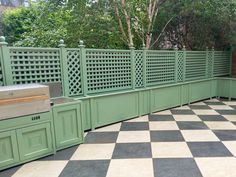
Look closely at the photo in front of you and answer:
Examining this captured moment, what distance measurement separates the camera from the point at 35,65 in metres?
3.37

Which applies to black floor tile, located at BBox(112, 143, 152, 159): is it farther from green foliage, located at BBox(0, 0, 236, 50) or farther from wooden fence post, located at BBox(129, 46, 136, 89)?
green foliage, located at BBox(0, 0, 236, 50)

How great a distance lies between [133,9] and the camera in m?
6.48

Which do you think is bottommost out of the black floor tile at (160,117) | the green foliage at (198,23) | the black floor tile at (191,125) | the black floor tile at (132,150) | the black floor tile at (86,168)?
the black floor tile at (86,168)

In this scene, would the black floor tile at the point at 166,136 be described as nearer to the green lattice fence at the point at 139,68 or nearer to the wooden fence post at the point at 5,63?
the green lattice fence at the point at 139,68

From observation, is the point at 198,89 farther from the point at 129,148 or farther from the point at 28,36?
the point at 28,36

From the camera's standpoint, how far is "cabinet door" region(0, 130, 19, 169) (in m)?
2.66

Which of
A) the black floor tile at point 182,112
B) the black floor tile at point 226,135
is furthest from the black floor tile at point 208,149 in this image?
the black floor tile at point 182,112

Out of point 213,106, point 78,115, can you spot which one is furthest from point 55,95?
point 213,106

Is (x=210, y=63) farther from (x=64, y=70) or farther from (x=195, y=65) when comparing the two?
(x=64, y=70)

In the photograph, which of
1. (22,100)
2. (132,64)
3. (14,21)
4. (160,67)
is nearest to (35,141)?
(22,100)

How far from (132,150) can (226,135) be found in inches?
67.6

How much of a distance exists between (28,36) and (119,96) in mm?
3726

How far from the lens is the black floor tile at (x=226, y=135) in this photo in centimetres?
367

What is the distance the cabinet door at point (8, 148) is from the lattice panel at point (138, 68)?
9.54 feet
